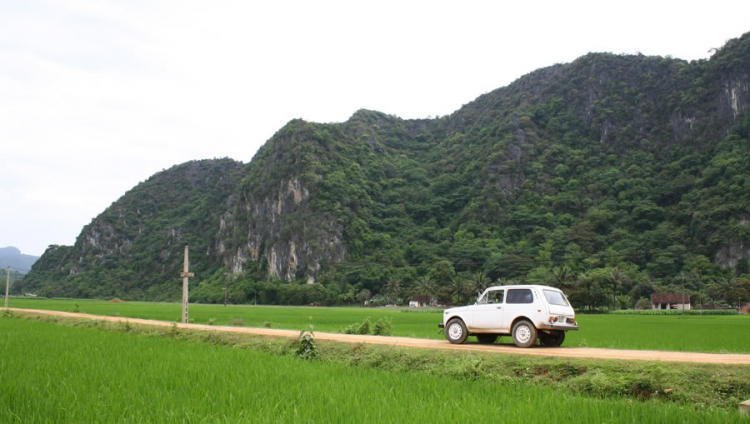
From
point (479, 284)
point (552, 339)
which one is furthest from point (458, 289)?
point (552, 339)

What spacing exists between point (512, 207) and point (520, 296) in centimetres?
14291

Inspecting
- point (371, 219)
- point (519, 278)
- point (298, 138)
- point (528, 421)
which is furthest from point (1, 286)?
point (528, 421)

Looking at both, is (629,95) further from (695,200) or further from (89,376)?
(89,376)

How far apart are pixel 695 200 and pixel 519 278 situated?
53.0 metres

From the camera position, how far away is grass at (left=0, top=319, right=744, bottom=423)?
19.7ft

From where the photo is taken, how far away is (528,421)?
5.69m

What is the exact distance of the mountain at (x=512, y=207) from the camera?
387 ft

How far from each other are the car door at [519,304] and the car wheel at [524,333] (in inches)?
7.8

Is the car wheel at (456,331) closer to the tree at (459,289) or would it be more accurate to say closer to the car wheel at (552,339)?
the car wheel at (552,339)

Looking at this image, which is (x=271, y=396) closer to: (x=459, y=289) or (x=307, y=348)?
(x=307, y=348)

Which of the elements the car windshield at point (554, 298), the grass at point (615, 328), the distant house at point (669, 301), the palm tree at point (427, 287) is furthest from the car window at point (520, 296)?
the palm tree at point (427, 287)

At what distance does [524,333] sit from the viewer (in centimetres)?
1413

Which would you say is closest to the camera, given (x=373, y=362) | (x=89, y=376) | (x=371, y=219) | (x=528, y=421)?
(x=528, y=421)

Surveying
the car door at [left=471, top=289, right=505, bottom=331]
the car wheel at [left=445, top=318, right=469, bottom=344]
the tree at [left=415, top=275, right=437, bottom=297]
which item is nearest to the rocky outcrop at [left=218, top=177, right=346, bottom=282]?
the tree at [left=415, top=275, right=437, bottom=297]
